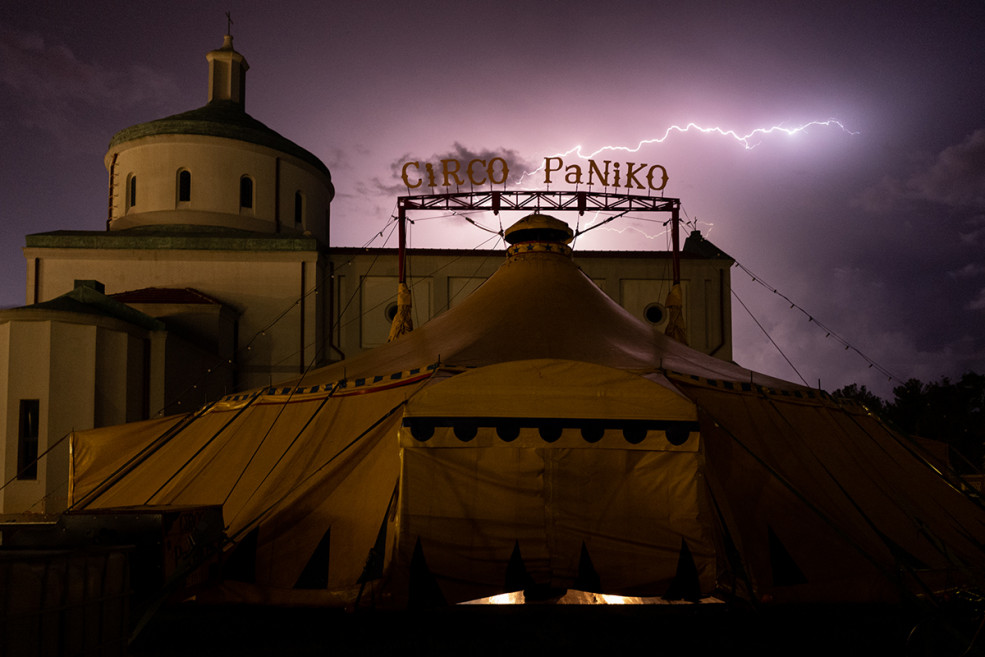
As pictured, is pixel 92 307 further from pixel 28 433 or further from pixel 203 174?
pixel 203 174

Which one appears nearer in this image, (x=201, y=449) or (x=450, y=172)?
(x=201, y=449)

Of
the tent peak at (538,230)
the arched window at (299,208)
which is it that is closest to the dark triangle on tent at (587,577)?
the tent peak at (538,230)

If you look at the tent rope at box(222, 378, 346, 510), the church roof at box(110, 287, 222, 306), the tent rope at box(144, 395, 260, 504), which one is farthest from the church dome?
the tent rope at box(222, 378, 346, 510)

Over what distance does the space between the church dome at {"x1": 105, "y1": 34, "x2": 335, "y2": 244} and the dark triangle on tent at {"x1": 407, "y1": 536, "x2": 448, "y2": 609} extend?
623 inches

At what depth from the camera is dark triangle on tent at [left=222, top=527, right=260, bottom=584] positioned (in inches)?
207

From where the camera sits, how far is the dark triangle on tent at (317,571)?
5.18 meters

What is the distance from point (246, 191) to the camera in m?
19.7

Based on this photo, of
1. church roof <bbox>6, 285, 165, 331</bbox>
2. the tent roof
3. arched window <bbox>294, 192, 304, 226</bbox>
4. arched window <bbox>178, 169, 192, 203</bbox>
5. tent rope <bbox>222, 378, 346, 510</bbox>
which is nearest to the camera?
tent rope <bbox>222, 378, 346, 510</bbox>

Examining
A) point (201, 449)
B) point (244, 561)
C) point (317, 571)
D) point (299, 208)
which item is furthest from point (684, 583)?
point (299, 208)

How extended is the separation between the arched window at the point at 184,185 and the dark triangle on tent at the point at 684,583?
1769 centimetres

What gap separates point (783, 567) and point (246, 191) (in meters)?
17.7

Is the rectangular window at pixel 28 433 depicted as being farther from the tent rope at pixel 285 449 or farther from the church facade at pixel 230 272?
the tent rope at pixel 285 449

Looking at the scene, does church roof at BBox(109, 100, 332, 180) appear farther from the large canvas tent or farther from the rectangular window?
the large canvas tent

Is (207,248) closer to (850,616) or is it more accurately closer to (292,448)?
(292,448)
